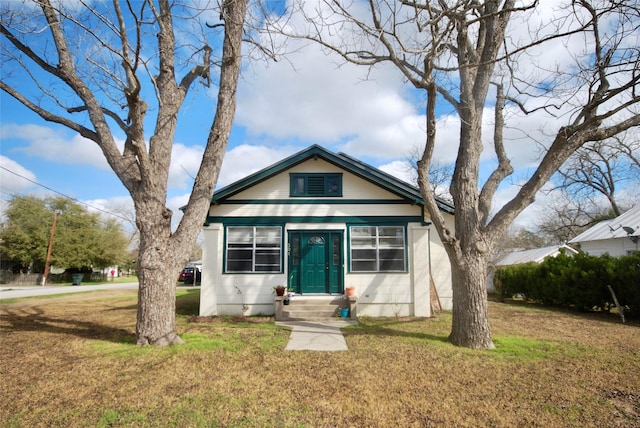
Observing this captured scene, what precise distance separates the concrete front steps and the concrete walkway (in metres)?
0.38

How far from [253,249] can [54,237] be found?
29.0 meters

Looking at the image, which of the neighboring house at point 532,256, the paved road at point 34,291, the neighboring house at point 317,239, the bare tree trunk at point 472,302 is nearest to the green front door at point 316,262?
the neighboring house at point 317,239

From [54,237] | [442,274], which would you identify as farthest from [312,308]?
[54,237]

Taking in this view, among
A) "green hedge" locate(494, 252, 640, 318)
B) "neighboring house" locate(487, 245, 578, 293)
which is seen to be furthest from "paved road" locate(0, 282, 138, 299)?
"neighboring house" locate(487, 245, 578, 293)

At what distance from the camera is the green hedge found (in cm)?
→ 1086

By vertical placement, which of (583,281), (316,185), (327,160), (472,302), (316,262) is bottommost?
(472,302)

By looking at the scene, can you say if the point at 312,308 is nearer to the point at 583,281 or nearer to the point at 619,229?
the point at 583,281

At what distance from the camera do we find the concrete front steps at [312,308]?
1034 cm

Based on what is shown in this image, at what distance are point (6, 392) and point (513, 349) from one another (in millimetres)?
8059

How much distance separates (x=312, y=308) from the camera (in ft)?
34.7

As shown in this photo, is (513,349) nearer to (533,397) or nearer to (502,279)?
(533,397)

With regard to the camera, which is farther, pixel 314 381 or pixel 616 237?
pixel 616 237

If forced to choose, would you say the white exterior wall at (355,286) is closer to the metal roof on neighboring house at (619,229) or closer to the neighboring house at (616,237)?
the neighboring house at (616,237)

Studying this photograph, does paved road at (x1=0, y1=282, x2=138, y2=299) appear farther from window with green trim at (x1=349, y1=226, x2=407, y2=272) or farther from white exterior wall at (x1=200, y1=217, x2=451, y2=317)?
window with green trim at (x1=349, y1=226, x2=407, y2=272)
